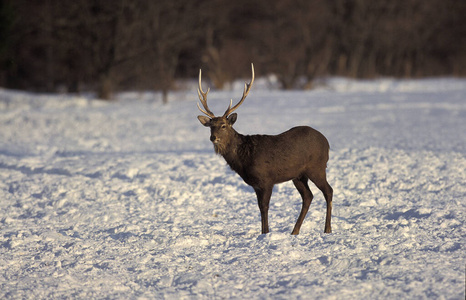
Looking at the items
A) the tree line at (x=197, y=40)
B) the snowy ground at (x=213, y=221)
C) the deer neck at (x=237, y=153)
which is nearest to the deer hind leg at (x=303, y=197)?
the snowy ground at (x=213, y=221)

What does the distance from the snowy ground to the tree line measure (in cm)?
1093

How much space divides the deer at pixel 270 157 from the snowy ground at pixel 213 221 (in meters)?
0.60

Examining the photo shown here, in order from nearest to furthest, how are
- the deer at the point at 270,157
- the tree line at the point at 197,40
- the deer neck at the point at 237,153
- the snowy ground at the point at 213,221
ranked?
the snowy ground at the point at 213,221 → the deer at the point at 270,157 → the deer neck at the point at 237,153 → the tree line at the point at 197,40

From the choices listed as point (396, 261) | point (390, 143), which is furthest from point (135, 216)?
point (390, 143)

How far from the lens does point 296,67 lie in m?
34.8

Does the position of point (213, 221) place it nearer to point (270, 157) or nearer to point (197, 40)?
point (270, 157)

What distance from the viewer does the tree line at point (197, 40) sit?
28328 millimetres

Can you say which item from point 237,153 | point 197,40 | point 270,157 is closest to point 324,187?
point 270,157

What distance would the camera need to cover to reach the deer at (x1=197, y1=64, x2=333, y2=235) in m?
7.01

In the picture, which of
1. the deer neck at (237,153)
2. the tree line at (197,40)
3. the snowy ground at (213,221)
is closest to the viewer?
the snowy ground at (213,221)

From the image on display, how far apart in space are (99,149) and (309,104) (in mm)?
12099

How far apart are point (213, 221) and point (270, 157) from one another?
1.72 meters

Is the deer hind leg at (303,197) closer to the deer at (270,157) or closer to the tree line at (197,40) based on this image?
the deer at (270,157)

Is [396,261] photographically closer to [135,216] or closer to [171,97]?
[135,216]
